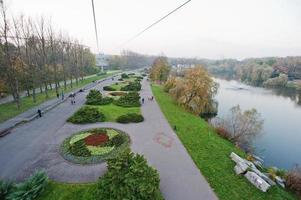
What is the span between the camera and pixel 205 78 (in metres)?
24.9

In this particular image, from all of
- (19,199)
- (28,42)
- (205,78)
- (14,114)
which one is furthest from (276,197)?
(28,42)

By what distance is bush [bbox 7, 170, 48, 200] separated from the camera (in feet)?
26.5

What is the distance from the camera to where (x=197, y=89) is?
24.8 m

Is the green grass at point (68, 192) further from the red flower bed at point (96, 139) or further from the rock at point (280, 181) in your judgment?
the rock at point (280, 181)

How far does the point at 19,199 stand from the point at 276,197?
1194 centimetres

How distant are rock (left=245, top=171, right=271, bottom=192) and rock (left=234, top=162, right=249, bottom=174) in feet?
0.93

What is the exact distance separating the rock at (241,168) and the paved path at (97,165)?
7.66 ft

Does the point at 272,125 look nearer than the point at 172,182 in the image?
No

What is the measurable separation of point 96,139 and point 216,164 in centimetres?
940

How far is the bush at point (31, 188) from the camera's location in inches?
318

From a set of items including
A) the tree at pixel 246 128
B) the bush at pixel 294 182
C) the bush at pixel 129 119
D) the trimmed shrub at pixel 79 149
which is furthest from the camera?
the bush at pixel 129 119

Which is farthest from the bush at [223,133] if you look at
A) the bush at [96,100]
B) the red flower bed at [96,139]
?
the bush at [96,100]

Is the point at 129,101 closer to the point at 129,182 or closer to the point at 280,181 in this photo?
the point at 129,182

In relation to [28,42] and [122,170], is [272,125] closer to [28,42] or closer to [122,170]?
[122,170]
